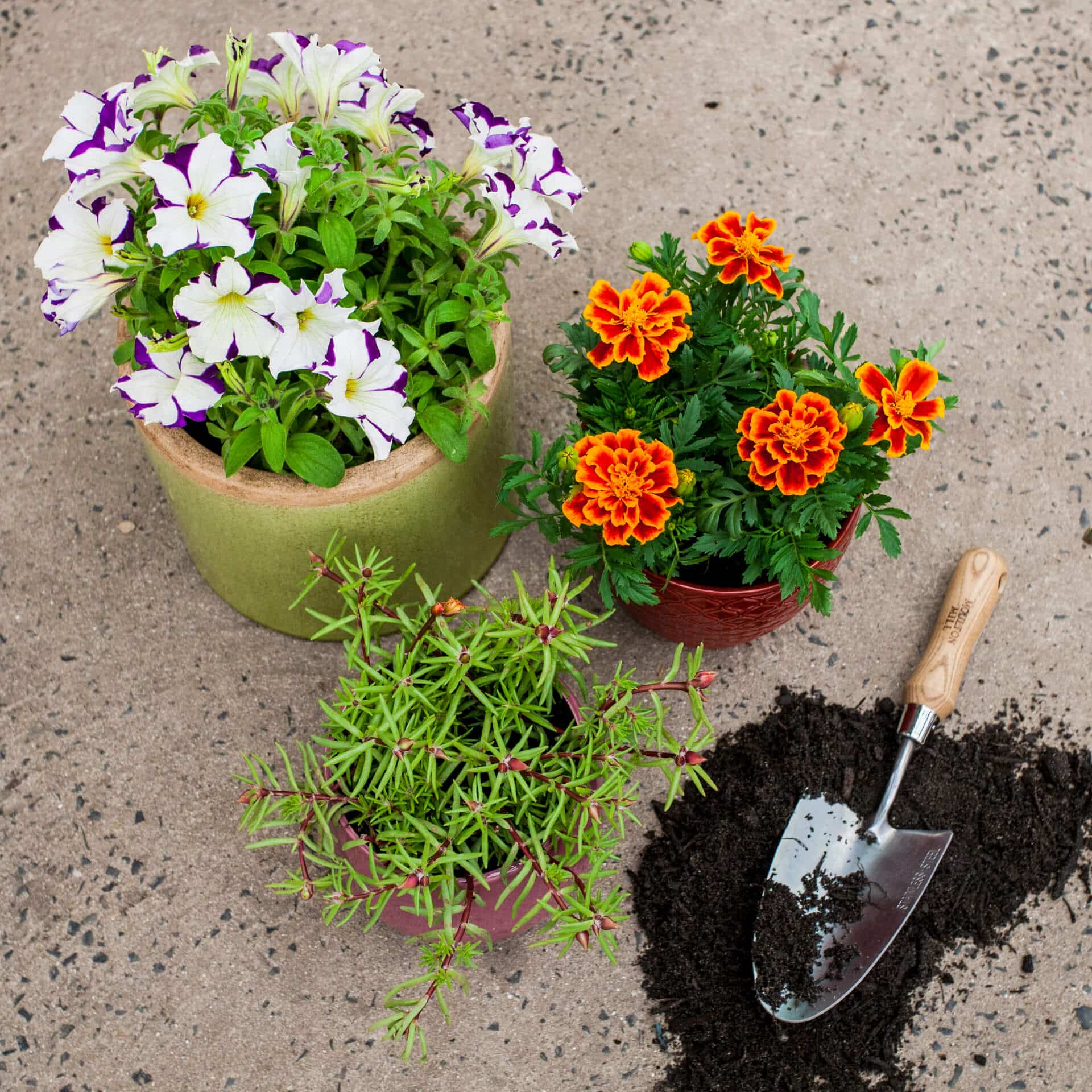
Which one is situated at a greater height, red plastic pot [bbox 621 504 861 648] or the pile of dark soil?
red plastic pot [bbox 621 504 861 648]

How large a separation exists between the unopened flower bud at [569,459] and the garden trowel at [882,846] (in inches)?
25.6

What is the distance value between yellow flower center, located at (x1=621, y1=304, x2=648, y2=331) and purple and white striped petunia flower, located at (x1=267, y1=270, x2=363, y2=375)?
0.31 m

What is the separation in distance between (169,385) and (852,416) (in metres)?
0.77

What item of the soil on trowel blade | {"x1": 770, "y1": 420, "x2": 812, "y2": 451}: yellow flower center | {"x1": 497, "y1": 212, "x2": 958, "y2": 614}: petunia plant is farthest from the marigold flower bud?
the soil on trowel blade

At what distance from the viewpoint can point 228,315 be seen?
1158 millimetres

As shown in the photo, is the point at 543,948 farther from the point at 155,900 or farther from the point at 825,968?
the point at 155,900

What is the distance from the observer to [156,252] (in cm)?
126

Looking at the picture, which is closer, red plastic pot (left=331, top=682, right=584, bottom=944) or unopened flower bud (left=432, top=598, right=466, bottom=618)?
unopened flower bud (left=432, top=598, right=466, bottom=618)

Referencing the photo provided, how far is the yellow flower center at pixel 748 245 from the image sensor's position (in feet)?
4.36

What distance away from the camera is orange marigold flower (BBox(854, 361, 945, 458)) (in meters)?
1.27

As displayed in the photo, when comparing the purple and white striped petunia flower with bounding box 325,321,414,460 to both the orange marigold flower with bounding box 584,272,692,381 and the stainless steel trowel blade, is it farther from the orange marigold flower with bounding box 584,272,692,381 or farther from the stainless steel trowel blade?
the stainless steel trowel blade

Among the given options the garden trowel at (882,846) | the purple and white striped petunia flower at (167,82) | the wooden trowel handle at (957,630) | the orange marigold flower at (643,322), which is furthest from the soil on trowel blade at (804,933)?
the purple and white striped petunia flower at (167,82)

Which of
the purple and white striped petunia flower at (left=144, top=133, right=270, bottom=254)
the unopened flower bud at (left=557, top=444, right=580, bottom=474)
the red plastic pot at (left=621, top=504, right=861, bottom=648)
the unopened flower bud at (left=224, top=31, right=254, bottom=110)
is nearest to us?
the purple and white striped petunia flower at (left=144, top=133, right=270, bottom=254)

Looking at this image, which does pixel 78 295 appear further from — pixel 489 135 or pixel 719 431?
pixel 719 431
